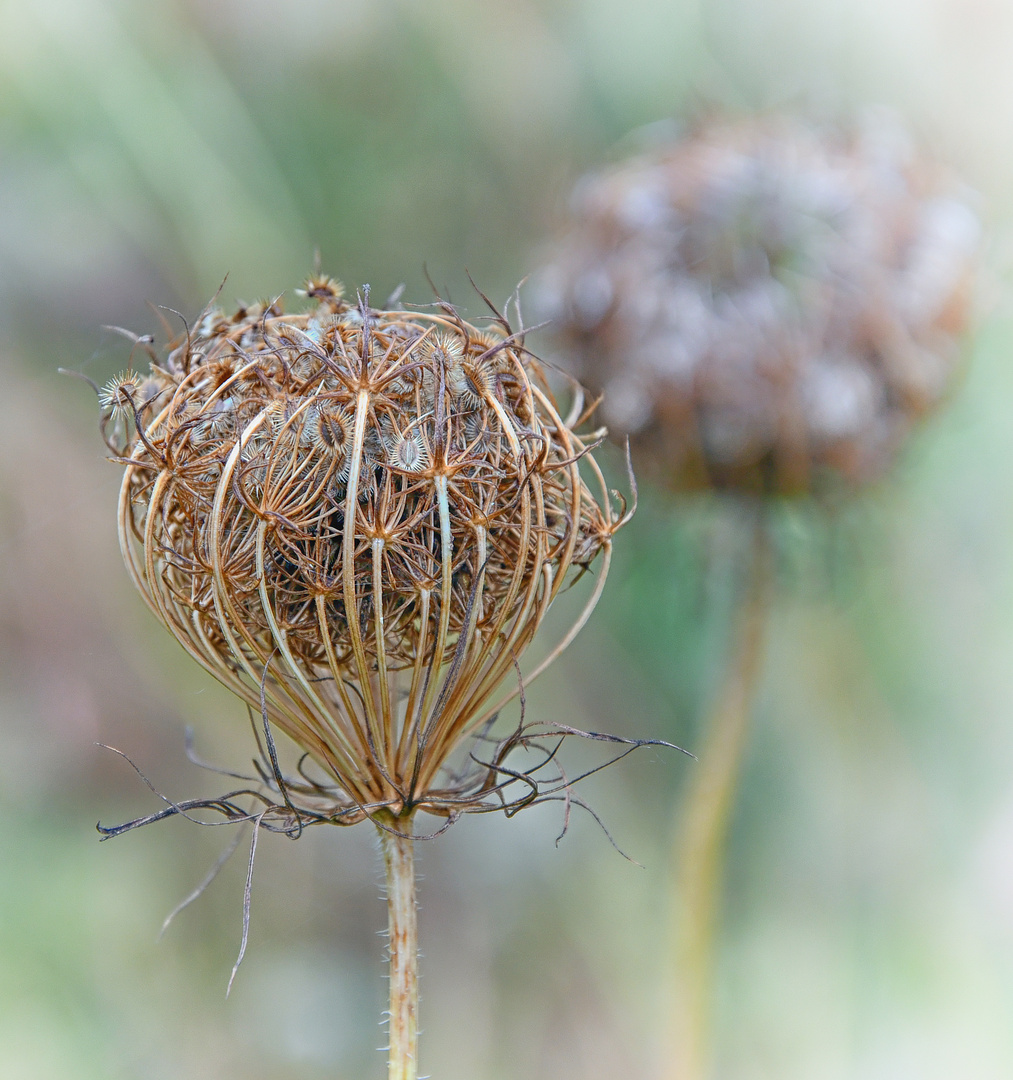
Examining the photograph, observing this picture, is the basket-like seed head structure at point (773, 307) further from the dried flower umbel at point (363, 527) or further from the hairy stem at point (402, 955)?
the hairy stem at point (402, 955)

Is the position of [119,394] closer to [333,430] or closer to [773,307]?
[333,430]

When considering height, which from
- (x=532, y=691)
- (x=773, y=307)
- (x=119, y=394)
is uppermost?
(x=773, y=307)

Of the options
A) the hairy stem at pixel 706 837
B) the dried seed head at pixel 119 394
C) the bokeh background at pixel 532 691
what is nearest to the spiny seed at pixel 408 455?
the dried seed head at pixel 119 394

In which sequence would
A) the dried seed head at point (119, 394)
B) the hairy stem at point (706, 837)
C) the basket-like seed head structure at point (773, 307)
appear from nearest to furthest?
the dried seed head at point (119, 394) → the basket-like seed head structure at point (773, 307) → the hairy stem at point (706, 837)

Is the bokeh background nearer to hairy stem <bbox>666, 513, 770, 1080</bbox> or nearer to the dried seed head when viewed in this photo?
hairy stem <bbox>666, 513, 770, 1080</bbox>

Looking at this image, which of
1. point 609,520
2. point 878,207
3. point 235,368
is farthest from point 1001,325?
point 235,368

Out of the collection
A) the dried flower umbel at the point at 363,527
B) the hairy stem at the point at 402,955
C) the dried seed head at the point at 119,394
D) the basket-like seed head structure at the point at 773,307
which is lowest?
the hairy stem at the point at 402,955

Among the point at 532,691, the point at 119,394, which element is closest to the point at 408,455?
the point at 119,394
